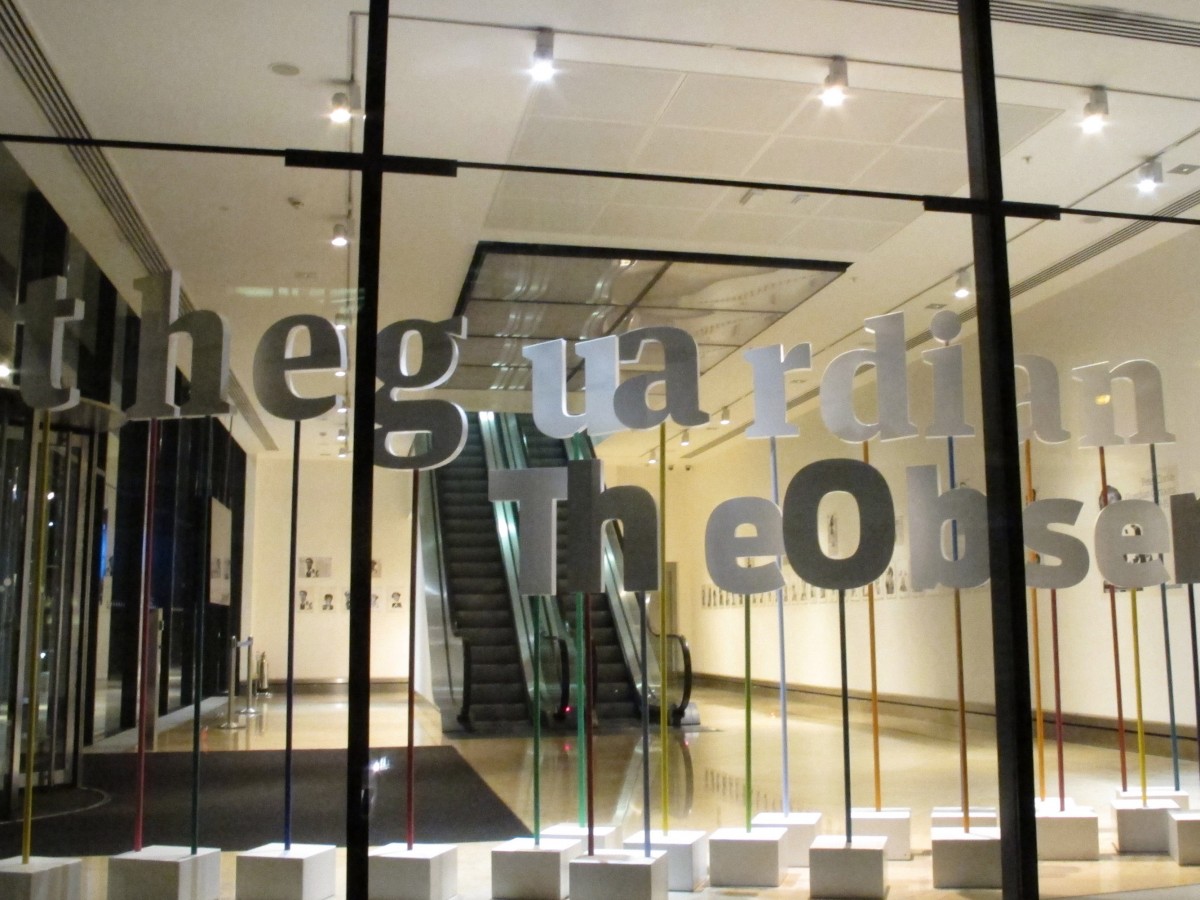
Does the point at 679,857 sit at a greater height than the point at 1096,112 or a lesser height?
lesser

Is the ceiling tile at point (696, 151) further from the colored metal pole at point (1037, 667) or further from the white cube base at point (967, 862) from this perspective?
the white cube base at point (967, 862)

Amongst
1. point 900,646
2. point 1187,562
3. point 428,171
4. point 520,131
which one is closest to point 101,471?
point 520,131

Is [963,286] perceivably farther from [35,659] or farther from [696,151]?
[35,659]

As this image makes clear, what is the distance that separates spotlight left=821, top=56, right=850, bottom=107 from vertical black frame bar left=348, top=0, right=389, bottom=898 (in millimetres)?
2805

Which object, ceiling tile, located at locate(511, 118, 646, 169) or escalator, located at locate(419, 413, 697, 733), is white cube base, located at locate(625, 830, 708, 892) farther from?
escalator, located at locate(419, 413, 697, 733)

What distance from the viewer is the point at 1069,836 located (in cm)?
421

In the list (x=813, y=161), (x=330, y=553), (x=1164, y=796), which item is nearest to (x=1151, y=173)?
(x=813, y=161)

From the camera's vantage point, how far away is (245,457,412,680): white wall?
2.81m

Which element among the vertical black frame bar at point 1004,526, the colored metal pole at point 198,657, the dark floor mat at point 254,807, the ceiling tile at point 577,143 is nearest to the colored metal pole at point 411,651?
the dark floor mat at point 254,807

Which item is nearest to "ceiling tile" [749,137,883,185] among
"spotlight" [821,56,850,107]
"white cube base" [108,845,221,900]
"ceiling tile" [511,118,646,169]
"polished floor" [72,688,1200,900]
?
"spotlight" [821,56,850,107]

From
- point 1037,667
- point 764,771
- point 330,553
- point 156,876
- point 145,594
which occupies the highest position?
point 330,553

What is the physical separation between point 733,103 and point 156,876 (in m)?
4.03

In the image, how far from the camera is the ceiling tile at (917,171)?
18.9 feet

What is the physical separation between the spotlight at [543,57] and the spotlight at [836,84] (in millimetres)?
1224
